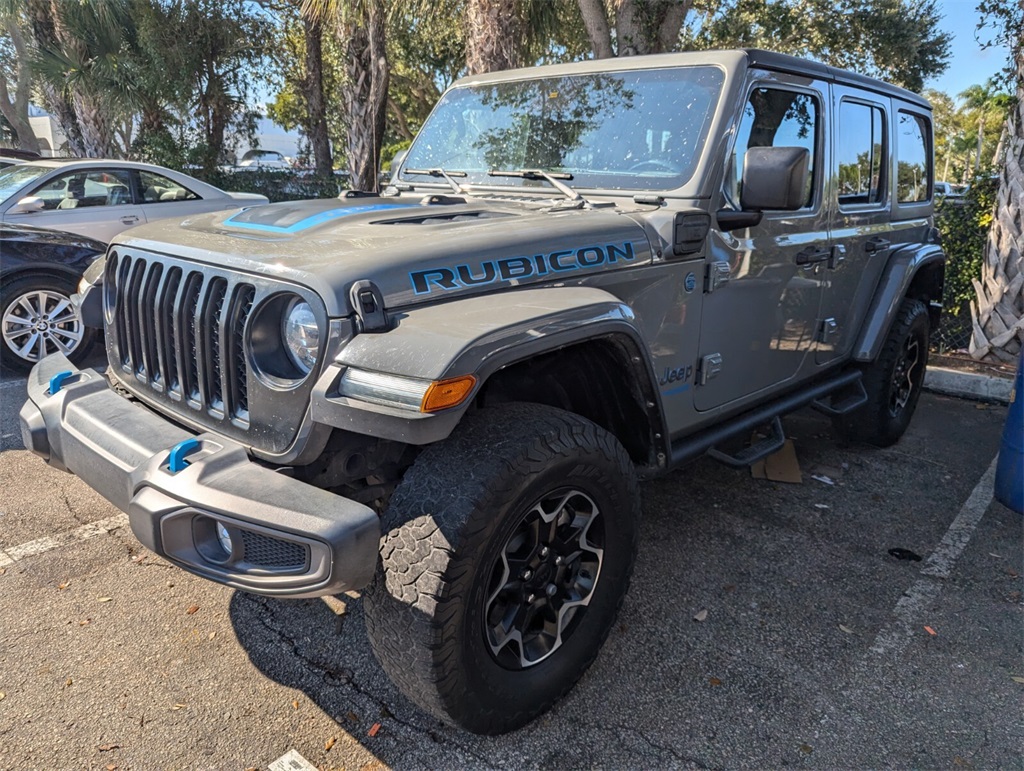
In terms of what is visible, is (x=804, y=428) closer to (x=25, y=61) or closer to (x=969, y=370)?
(x=969, y=370)

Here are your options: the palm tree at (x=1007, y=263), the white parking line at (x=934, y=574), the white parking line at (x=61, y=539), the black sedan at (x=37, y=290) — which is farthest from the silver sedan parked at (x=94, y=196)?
the palm tree at (x=1007, y=263)

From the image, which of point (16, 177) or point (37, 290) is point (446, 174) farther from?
point (16, 177)

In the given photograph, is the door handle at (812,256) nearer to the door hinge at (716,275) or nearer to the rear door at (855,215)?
the rear door at (855,215)

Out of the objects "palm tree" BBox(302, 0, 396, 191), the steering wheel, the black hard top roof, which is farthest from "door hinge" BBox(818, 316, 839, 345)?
"palm tree" BBox(302, 0, 396, 191)

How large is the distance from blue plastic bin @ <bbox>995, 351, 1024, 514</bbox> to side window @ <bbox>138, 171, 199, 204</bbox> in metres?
7.05

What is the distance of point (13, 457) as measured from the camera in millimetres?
4355

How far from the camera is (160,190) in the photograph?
24.3 ft

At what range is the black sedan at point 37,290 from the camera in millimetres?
5652

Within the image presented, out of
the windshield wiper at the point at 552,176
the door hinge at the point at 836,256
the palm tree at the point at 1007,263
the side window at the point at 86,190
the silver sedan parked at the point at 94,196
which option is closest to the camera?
the windshield wiper at the point at 552,176

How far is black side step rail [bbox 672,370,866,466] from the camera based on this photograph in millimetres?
3125

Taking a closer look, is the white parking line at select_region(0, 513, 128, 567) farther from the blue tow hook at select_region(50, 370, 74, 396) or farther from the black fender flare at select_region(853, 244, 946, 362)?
the black fender flare at select_region(853, 244, 946, 362)

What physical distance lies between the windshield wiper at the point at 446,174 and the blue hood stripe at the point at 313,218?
1.77 feet

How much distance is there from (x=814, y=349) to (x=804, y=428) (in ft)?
5.05

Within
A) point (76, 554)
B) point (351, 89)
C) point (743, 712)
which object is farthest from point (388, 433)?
point (351, 89)
